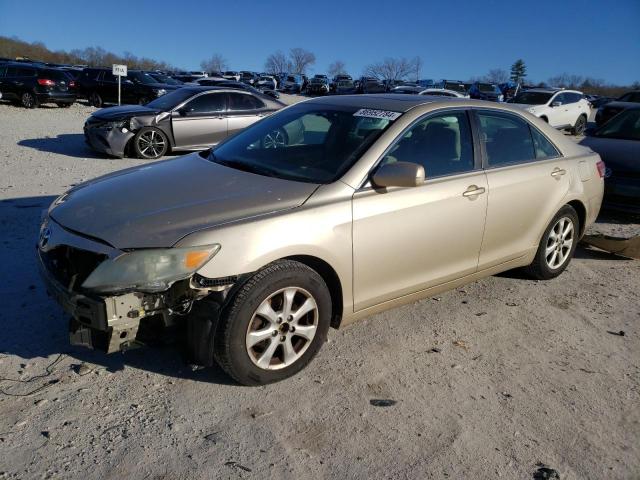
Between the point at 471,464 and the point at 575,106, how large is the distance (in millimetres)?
19024

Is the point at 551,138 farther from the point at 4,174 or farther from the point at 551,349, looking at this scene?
the point at 4,174

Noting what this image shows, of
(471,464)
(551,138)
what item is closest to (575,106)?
(551,138)

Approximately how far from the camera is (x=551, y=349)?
372 cm

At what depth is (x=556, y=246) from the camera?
4836 mm

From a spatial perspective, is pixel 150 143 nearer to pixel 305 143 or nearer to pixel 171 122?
pixel 171 122

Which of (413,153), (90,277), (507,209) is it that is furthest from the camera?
(507,209)

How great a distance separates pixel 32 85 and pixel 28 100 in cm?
65

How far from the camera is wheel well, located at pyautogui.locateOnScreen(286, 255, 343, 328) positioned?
10.2 feet

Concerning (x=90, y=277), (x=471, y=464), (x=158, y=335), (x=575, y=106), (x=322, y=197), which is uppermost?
(x=575, y=106)

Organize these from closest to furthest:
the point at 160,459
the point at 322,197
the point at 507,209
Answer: the point at 160,459
the point at 322,197
the point at 507,209

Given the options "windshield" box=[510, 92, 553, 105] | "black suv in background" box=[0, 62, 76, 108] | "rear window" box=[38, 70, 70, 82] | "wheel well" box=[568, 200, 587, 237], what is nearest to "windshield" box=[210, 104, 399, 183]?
"wheel well" box=[568, 200, 587, 237]

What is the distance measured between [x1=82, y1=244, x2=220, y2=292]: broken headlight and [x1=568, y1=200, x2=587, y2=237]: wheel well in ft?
12.0

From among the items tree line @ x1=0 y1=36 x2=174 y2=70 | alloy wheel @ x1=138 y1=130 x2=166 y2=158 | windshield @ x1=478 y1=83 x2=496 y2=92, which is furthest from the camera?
tree line @ x1=0 y1=36 x2=174 y2=70

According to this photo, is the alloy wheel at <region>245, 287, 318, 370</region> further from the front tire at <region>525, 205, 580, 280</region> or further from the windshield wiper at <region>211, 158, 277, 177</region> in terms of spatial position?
the front tire at <region>525, 205, 580, 280</region>
